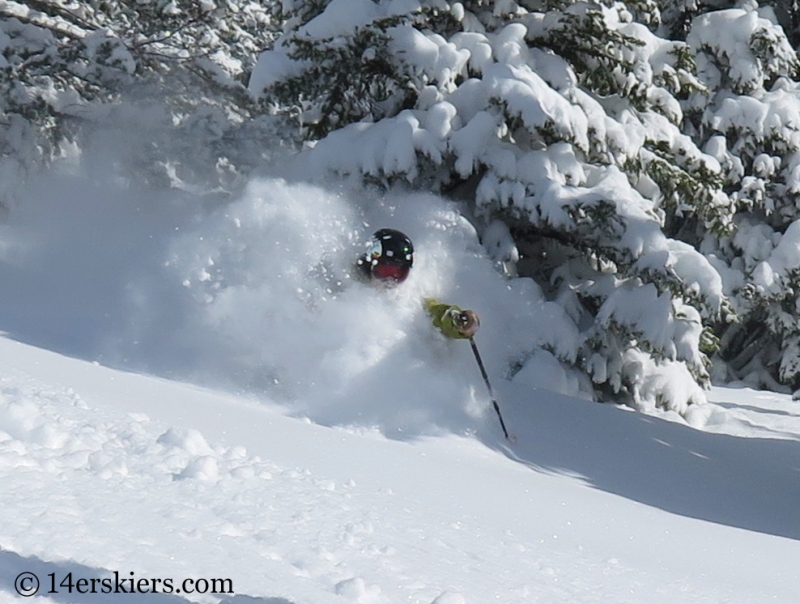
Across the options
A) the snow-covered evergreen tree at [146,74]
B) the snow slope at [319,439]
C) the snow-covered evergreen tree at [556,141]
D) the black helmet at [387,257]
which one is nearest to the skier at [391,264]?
the black helmet at [387,257]

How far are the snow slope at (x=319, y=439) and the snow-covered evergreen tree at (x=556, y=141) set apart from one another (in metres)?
0.60

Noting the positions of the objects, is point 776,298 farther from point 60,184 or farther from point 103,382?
point 103,382

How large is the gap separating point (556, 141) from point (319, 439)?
537cm

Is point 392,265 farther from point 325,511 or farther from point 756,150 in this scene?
point 756,150

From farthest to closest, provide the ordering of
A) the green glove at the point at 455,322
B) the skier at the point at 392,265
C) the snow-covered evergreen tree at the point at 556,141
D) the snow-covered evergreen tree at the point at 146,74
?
the snow-covered evergreen tree at the point at 146,74
the snow-covered evergreen tree at the point at 556,141
the skier at the point at 392,265
the green glove at the point at 455,322

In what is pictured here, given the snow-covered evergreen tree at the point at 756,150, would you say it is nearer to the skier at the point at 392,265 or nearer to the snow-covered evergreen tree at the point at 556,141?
the snow-covered evergreen tree at the point at 556,141

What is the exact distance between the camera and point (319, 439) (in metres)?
6.81

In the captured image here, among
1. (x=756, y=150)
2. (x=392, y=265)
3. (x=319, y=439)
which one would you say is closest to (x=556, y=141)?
(x=392, y=265)

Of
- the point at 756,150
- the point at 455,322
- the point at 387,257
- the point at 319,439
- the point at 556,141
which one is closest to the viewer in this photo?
the point at 319,439

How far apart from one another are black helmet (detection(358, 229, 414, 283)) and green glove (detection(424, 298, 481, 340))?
513 mm

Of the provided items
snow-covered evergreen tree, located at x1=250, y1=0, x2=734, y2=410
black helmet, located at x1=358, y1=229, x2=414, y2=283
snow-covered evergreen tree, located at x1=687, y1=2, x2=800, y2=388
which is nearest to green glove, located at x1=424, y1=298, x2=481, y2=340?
black helmet, located at x1=358, y1=229, x2=414, y2=283

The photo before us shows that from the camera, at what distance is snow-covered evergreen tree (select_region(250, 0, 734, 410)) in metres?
10.6

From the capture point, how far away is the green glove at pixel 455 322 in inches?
361

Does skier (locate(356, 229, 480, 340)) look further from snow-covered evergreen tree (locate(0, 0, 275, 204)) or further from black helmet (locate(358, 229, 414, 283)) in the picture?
snow-covered evergreen tree (locate(0, 0, 275, 204))
